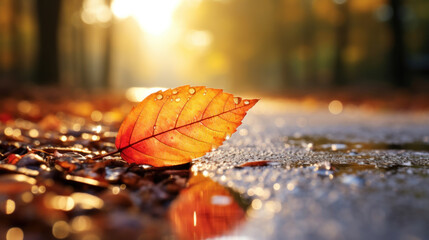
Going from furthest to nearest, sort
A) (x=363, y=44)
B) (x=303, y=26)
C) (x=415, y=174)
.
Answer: (x=363, y=44), (x=303, y=26), (x=415, y=174)

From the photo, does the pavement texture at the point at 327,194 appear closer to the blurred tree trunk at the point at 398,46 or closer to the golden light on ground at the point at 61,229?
the golden light on ground at the point at 61,229

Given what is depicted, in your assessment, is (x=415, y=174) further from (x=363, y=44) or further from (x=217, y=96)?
(x=363, y=44)

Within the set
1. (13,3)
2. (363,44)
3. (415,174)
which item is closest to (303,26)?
(363,44)

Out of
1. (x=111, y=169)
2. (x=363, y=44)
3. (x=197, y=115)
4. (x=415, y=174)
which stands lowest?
(x=415, y=174)

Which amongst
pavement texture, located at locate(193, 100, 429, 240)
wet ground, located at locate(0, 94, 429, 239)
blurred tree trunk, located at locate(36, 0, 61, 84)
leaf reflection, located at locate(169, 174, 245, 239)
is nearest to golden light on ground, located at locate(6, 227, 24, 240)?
wet ground, located at locate(0, 94, 429, 239)

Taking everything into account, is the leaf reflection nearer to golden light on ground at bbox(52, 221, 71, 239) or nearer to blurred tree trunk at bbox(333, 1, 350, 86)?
golden light on ground at bbox(52, 221, 71, 239)

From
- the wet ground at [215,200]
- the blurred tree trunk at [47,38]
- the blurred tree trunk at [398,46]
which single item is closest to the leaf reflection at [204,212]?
the wet ground at [215,200]

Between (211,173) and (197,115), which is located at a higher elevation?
(197,115)
